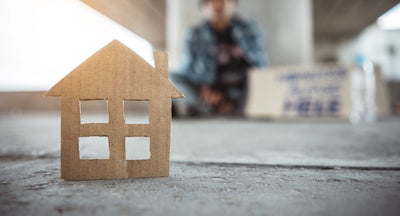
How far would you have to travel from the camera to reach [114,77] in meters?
0.47

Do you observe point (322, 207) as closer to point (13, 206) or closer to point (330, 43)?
point (13, 206)

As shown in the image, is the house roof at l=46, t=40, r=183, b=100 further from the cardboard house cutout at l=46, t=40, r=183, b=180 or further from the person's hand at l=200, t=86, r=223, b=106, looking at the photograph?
the person's hand at l=200, t=86, r=223, b=106

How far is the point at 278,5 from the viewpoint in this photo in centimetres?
312

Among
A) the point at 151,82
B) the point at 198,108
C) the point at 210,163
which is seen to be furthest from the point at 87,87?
the point at 198,108

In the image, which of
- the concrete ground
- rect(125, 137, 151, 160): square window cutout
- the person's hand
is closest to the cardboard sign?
the person's hand

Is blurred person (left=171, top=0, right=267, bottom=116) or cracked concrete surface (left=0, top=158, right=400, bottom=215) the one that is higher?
blurred person (left=171, top=0, right=267, bottom=116)

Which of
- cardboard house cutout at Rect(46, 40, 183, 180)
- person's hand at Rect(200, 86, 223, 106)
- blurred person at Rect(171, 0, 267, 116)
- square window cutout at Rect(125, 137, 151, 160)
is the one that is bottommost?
square window cutout at Rect(125, 137, 151, 160)

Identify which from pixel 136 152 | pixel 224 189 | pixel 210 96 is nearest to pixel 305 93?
pixel 210 96

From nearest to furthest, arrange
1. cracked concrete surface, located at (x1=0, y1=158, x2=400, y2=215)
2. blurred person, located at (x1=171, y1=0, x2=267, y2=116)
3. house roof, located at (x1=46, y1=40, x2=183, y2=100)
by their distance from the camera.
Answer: cracked concrete surface, located at (x1=0, y1=158, x2=400, y2=215) < house roof, located at (x1=46, y1=40, x2=183, y2=100) < blurred person, located at (x1=171, y1=0, x2=267, y2=116)

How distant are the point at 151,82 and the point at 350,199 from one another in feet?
1.35

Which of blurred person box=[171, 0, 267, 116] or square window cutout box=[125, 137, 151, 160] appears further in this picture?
blurred person box=[171, 0, 267, 116]

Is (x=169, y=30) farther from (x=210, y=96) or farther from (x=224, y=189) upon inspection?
(x=224, y=189)

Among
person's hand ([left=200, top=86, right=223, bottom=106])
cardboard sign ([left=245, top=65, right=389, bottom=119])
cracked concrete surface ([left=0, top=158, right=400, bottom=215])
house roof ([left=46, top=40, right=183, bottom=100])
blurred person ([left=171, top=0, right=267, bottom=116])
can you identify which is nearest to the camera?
cracked concrete surface ([left=0, top=158, right=400, bottom=215])

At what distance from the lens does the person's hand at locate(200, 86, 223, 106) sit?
281 cm
